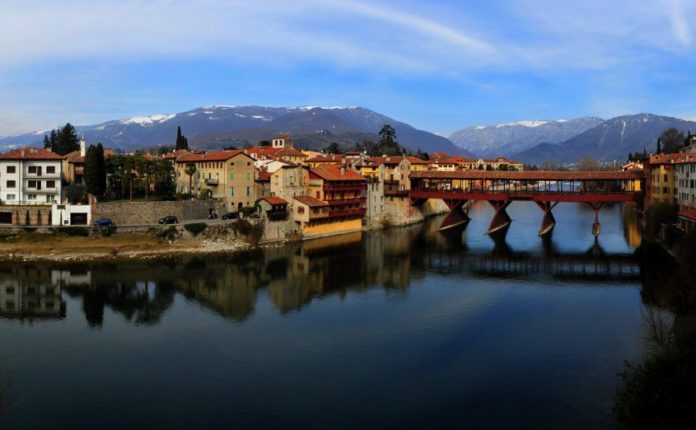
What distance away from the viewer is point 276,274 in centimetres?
4131

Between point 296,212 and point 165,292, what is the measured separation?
21.7 meters

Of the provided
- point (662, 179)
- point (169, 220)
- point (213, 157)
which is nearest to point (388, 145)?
point (213, 157)

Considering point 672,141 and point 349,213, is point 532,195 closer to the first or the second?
point 349,213

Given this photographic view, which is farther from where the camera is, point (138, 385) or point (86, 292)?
point (86, 292)

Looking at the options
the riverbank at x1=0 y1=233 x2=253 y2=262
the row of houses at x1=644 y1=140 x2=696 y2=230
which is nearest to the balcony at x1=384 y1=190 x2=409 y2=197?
the row of houses at x1=644 y1=140 x2=696 y2=230

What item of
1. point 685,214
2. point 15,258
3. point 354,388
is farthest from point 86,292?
point 685,214

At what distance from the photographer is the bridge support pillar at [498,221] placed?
63.1m

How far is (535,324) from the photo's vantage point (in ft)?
96.6

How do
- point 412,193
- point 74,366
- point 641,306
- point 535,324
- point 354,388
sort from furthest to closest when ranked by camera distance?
1. point 412,193
2. point 641,306
3. point 535,324
4. point 74,366
5. point 354,388

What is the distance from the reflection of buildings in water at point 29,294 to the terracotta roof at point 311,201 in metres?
22.1

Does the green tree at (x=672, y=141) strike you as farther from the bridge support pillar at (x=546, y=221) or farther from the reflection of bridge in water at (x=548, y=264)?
the reflection of bridge in water at (x=548, y=264)

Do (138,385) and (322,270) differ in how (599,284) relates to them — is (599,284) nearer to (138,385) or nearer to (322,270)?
(322,270)

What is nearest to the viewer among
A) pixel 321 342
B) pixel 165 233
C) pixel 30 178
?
pixel 321 342

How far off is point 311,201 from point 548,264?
2148 cm
